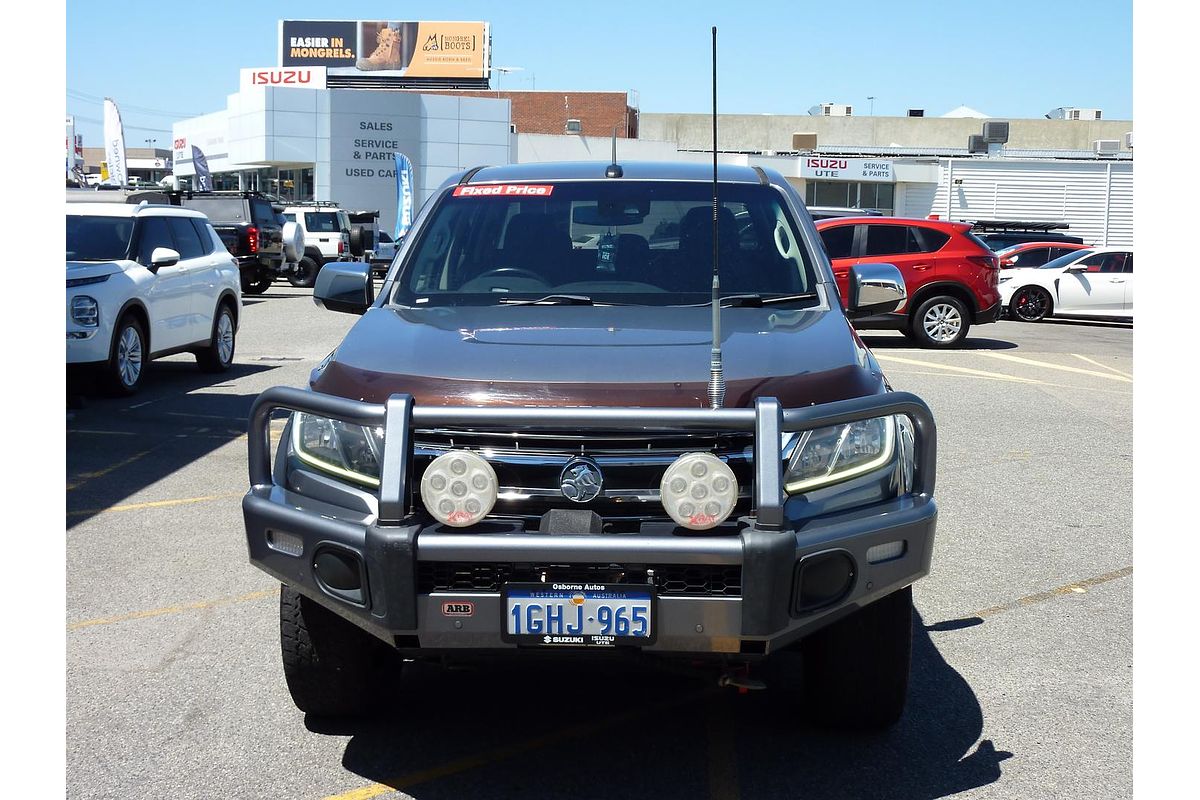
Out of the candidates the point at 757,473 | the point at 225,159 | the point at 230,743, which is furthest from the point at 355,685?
the point at 225,159

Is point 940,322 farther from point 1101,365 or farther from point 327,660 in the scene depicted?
point 327,660

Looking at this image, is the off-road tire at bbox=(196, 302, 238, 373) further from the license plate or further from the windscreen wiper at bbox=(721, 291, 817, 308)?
the license plate

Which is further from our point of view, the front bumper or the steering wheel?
the steering wheel

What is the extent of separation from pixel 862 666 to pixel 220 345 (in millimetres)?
11454

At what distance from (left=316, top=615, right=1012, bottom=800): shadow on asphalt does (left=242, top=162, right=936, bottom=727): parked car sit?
6.0 inches

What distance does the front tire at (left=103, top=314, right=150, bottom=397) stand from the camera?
11883 mm

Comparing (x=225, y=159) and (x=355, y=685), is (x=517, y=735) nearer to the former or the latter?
(x=355, y=685)

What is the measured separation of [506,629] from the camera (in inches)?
134

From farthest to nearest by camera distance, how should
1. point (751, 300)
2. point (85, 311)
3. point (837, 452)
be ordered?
point (85, 311) → point (751, 300) → point (837, 452)

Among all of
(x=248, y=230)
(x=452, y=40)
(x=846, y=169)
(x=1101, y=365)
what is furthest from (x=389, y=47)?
(x=1101, y=365)

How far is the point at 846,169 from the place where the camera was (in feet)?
179

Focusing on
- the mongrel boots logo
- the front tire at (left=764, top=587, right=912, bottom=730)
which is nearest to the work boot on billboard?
the mongrel boots logo

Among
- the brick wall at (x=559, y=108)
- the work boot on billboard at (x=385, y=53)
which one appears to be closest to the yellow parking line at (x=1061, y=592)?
the brick wall at (x=559, y=108)

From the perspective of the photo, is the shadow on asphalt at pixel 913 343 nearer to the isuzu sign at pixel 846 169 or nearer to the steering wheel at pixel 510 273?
the steering wheel at pixel 510 273
